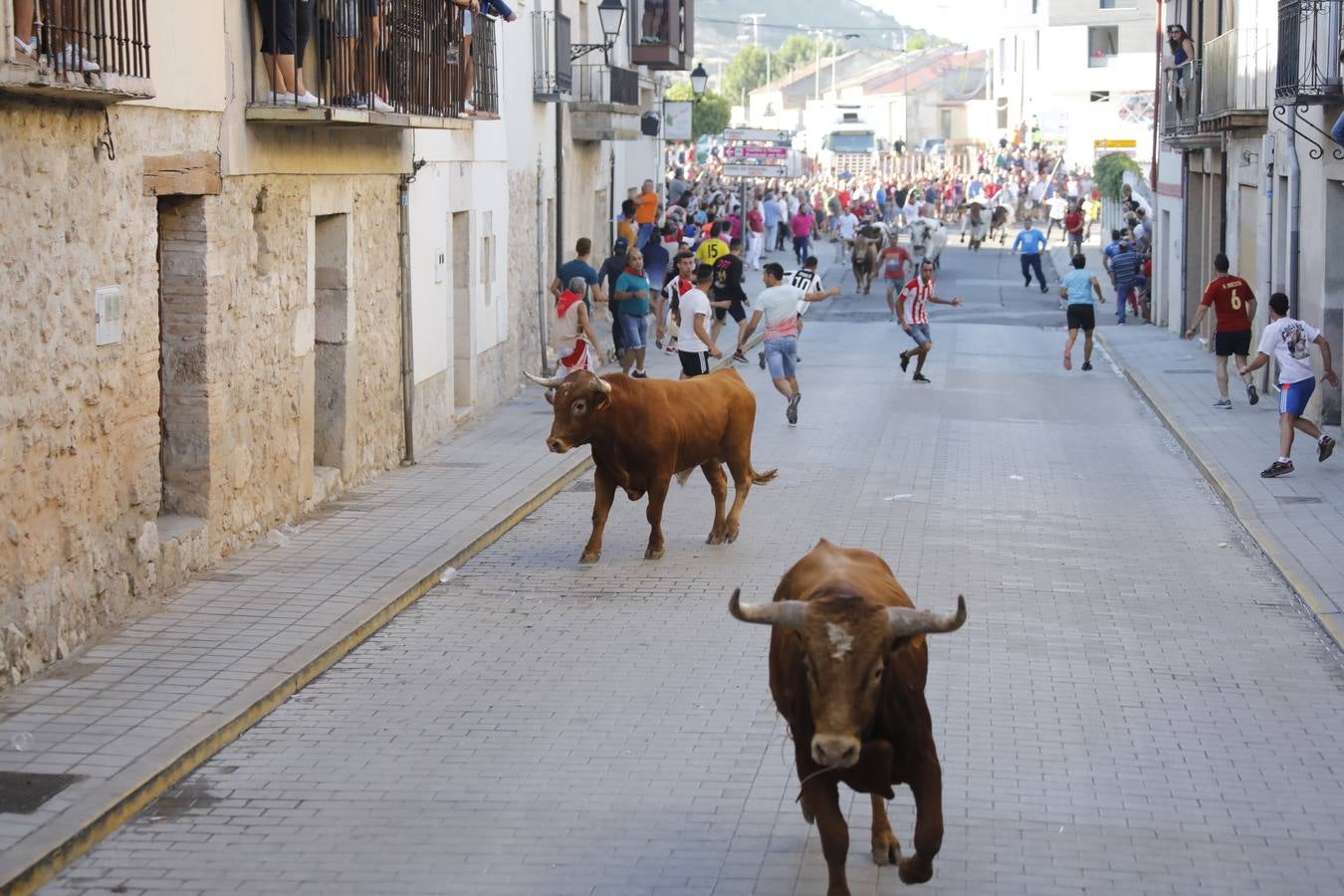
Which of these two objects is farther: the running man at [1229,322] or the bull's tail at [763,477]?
the running man at [1229,322]

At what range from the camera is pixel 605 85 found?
102 feet

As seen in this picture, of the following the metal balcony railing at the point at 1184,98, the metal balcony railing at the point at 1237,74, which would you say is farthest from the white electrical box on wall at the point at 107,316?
the metal balcony railing at the point at 1184,98

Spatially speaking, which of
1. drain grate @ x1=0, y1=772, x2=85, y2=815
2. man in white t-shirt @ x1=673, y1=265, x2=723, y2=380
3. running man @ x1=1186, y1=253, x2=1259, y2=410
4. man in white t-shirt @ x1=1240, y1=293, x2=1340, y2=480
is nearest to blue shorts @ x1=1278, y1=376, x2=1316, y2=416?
man in white t-shirt @ x1=1240, y1=293, x2=1340, y2=480

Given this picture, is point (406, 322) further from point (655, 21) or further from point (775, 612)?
point (655, 21)

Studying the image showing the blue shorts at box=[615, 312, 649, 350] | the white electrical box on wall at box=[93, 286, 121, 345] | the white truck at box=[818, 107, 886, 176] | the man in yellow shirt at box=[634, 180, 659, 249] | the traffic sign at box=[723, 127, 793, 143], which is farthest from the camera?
the white truck at box=[818, 107, 886, 176]

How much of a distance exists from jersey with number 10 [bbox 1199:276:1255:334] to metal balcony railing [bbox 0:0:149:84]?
1497 centimetres

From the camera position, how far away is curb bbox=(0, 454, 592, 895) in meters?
7.08

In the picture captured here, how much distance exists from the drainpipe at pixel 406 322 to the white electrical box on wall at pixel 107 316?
6701mm

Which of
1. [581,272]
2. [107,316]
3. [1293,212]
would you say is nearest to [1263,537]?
[107,316]

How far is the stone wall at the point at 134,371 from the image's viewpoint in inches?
378

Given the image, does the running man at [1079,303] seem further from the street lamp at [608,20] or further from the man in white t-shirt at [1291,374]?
the man in white t-shirt at [1291,374]

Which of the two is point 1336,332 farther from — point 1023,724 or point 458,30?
point 1023,724

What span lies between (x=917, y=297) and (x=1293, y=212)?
5.00 m

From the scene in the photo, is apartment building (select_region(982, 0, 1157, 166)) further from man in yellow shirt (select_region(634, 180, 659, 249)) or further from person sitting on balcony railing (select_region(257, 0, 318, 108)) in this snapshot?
person sitting on balcony railing (select_region(257, 0, 318, 108))
